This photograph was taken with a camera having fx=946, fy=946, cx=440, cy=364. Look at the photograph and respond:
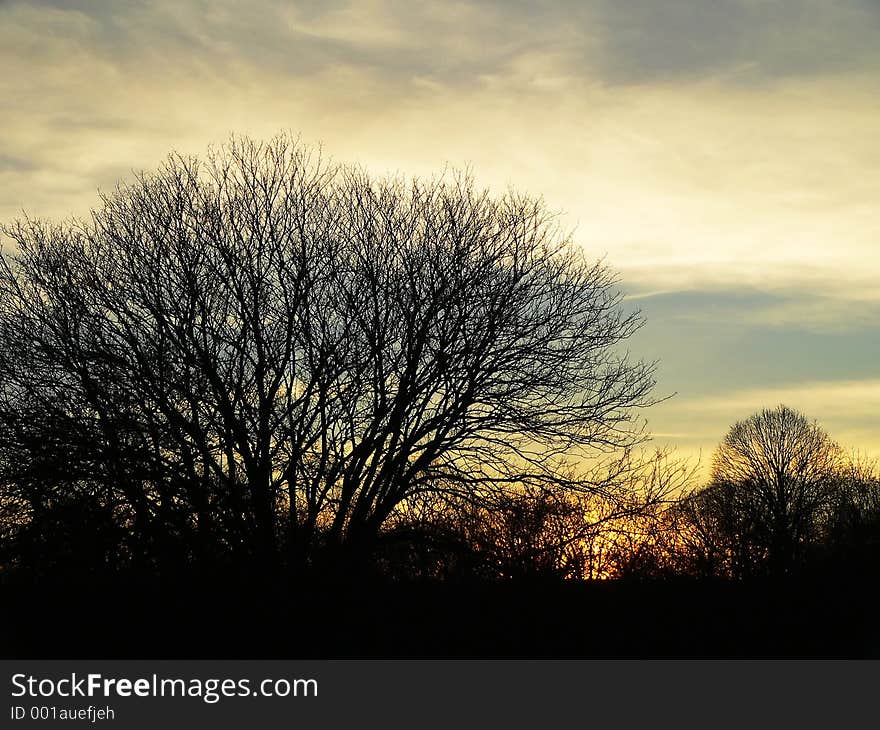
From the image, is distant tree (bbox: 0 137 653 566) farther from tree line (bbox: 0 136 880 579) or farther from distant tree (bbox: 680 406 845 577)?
distant tree (bbox: 680 406 845 577)

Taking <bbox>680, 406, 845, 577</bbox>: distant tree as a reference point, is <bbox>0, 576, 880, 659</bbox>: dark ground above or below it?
below

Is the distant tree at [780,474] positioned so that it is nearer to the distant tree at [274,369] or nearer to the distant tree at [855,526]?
the distant tree at [855,526]

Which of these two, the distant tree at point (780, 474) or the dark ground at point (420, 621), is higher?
the distant tree at point (780, 474)

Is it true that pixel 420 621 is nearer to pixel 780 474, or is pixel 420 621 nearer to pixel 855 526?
pixel 855 526

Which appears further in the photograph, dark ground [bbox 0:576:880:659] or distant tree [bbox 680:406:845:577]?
distant tree [bbox 680:406:845:577]

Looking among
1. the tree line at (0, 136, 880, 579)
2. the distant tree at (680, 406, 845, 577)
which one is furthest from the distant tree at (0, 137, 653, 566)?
the distant tree at (680, 406, 845, 577)

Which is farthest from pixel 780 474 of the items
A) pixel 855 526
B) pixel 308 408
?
pixel 308 408

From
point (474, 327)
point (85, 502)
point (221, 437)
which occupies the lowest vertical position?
point (85, 502)

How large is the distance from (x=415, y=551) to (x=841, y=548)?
873cm

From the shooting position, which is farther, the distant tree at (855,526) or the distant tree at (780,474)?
the distant tree at (780,474)

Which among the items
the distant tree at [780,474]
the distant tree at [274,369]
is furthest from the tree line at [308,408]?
the distant tree at [780,474]
